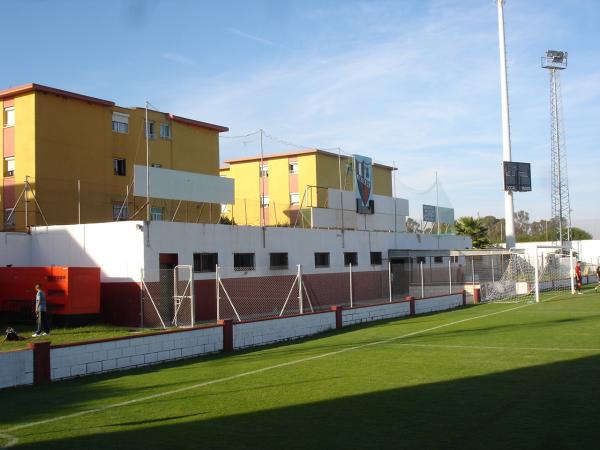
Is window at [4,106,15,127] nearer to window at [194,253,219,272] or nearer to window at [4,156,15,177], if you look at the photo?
window at [4,156,15,177]

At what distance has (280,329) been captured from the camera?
789 inches

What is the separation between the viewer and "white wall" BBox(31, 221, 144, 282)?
2472 centimetres

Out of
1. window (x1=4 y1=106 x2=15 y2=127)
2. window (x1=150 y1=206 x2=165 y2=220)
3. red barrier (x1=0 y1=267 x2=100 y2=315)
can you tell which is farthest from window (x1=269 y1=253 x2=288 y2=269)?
window (x1=4 y1=106 x2=15 y2=127)

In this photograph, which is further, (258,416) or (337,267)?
(337,267)

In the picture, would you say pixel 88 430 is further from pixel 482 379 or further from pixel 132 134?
pixel 132 134

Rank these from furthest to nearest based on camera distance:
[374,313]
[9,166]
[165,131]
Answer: [165,131] < [9,166] < [374,313]

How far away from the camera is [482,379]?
12.2 m

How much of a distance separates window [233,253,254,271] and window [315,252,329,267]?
5.35 metres

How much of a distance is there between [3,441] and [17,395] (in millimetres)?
3713

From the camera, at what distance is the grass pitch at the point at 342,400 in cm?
839

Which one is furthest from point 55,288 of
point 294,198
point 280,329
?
point 294,198

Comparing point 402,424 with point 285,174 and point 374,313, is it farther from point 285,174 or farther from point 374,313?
point 285,174

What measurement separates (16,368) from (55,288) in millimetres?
11139

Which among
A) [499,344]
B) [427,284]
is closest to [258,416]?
[499,344]
